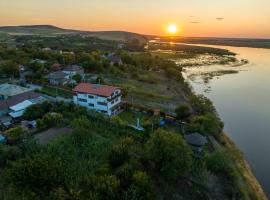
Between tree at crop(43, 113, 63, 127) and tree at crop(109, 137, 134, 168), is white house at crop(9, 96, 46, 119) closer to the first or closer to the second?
tree at crop(43, 113, 63, 127)

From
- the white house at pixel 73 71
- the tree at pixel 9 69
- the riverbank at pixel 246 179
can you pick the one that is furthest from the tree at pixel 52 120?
the tree at pixel 9 69

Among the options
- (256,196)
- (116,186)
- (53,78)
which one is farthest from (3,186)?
(53,78)

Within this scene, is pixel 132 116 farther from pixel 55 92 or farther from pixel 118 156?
pixel 55 92

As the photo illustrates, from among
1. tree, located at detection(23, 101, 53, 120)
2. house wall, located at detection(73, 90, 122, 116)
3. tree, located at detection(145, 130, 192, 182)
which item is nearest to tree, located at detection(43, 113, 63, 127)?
tree, located at detection(23, 101, 53, 120)

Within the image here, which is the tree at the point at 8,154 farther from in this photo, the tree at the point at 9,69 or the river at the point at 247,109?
the tree at the point at 9,69

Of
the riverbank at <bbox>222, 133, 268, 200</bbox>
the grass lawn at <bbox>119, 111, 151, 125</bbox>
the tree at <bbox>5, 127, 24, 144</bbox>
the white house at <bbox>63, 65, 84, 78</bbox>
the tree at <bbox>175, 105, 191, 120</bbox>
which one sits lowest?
the riverbank at <bbox>222, 133, 268, 200</bbox>

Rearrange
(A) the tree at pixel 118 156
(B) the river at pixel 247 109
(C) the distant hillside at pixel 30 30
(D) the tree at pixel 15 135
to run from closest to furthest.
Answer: (A) the tree at pixel 118 156 → (D) the tree at pixel 15 135 → (B) the river at pixel 247 109 → (C) the distant hillside at pixel 30 30
